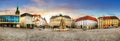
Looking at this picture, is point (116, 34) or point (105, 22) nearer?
point (116, 34)

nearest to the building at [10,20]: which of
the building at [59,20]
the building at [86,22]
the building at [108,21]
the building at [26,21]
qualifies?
the building at [26,21]

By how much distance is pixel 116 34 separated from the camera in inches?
677

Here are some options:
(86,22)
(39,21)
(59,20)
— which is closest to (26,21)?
(39,21)

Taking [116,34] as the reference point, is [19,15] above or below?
above

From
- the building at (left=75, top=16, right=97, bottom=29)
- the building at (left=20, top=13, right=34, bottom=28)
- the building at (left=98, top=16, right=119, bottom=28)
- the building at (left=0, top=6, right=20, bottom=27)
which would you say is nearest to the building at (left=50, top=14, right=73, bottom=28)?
the building at (left=75, top=16, right=97, bottom=29)

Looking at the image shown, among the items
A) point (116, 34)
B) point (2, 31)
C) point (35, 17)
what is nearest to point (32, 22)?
point (35, 17)

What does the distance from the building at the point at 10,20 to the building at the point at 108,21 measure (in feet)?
14.6

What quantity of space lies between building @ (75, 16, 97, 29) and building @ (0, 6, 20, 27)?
3.19 metres

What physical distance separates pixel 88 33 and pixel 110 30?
1256 millimetres

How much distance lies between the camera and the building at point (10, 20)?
1719 centimetres

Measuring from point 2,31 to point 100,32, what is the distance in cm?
502

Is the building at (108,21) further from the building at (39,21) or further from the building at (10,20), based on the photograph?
the building at (10,20)

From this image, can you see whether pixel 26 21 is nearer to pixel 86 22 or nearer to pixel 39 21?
pixel 39 21

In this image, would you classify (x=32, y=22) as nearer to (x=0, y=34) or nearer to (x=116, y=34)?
(x=0, y=34)
